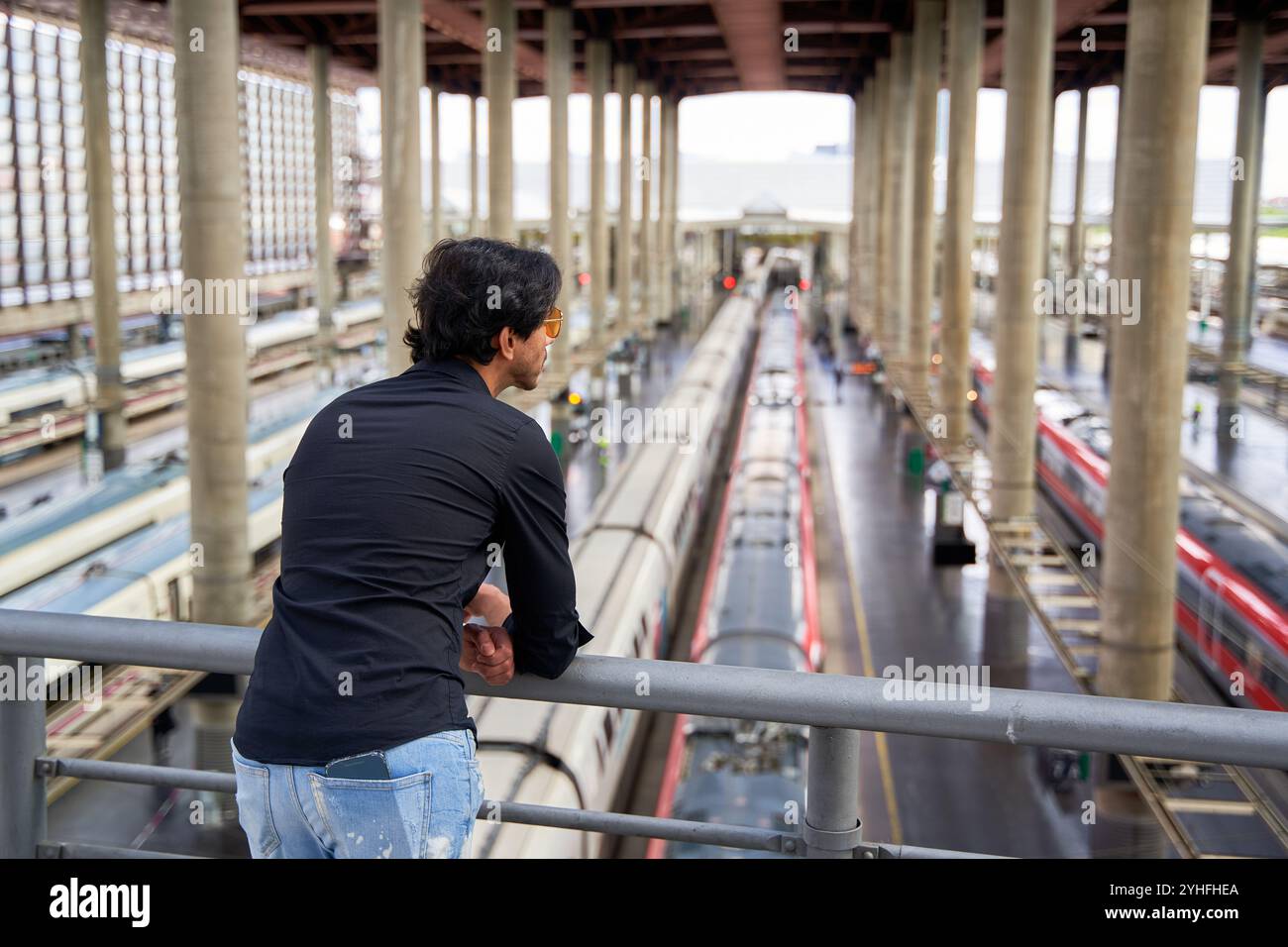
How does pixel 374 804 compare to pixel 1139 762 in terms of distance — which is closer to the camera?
pixel 374 804

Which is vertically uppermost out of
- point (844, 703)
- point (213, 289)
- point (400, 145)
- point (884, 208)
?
point (884, 208)

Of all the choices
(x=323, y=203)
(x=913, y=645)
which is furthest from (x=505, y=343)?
(x=323, y=203)

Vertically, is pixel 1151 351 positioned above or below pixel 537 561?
below

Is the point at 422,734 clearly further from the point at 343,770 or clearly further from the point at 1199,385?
the point at 1199,385

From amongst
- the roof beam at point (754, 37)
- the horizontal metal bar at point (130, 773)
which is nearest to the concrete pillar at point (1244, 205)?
the roof beam at point (754, 37)

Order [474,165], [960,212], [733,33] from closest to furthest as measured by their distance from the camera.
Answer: [960,212] → [733,33] → [474,165]

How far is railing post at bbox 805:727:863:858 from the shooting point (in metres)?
2.67

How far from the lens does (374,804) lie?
7.68 ft

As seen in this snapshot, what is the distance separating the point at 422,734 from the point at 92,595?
15178 millimetres

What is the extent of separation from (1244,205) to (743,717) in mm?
44059

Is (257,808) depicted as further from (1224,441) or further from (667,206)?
(667,206)
